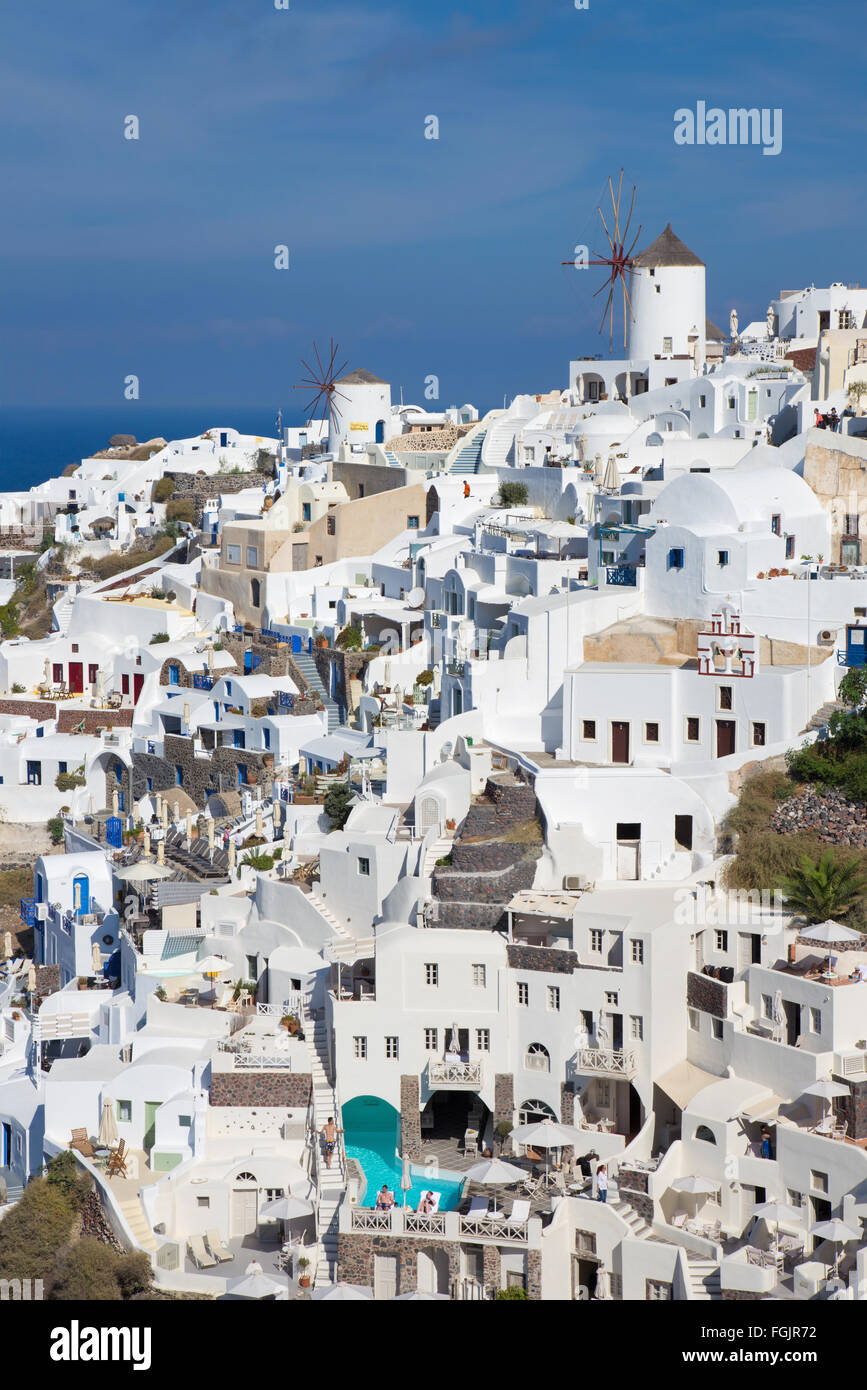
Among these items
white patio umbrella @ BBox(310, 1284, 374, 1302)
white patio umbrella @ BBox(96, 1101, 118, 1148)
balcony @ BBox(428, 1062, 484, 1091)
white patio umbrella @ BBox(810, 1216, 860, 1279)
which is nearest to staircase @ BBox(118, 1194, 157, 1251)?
white patio umbrella @ BBox(96, 1101, 118, 1148)

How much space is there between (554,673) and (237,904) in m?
7.51

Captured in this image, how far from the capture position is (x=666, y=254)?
52938 mm

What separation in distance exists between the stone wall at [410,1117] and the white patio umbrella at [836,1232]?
6.74 meters

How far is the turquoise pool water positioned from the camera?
26.6 m

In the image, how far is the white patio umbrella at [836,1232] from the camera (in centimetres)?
2317

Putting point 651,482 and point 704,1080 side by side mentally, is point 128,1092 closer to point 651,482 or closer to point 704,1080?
point 704,1080

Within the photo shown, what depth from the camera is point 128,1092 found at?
27891 mm

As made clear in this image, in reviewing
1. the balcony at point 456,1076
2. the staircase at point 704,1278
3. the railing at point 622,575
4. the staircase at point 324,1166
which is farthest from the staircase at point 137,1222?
the railing at point 622,575

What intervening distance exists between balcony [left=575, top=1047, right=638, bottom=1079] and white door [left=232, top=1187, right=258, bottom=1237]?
16.9 feet

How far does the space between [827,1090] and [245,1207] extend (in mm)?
8495

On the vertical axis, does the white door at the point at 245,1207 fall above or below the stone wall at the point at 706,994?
below

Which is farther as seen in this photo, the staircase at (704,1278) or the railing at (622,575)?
the railing at (622,575)

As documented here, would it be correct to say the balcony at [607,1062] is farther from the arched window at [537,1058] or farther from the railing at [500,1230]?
the railing at [500,1230]

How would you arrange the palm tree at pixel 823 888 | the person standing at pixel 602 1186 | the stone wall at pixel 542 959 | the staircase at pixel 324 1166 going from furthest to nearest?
1. the palm tree at pixel 823 888
2. the stone wall at pixel 542 959
3. the person standing at pixel 602 1186
4. the staircase at pixel 324 1166
